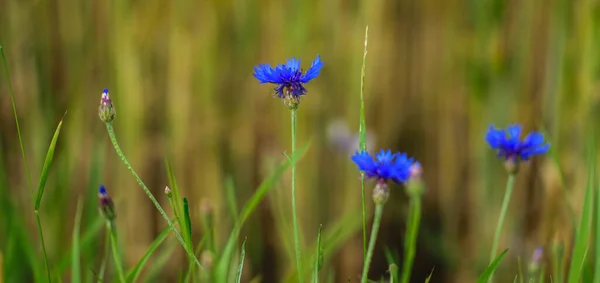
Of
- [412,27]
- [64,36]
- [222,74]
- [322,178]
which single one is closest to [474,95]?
[412,27]

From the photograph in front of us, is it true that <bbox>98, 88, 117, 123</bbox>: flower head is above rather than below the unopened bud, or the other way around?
above

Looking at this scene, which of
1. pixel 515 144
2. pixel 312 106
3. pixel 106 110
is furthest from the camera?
pixel 312 106

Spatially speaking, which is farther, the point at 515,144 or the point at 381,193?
the point at 515,144

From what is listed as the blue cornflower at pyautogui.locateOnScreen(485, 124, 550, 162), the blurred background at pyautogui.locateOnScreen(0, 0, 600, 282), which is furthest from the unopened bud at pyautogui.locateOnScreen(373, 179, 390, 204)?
the blurred background at pyautogui.locateOnScreen(0, 0, 600, 282)

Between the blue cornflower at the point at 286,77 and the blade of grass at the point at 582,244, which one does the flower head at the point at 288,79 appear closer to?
the blue cornflower at the point at 286,77

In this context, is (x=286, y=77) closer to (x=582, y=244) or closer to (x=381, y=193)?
(x=381, y=193)

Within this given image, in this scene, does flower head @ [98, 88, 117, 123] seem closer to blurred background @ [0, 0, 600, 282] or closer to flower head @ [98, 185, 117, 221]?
flower head @ [98, 185, 117, 221]

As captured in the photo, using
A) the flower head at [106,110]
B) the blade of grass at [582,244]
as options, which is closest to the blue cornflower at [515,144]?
the blade of grass at [582,244]

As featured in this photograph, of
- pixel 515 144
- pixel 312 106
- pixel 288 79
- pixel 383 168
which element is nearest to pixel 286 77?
pixel 288 79

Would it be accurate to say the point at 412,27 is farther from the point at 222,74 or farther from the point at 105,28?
the point at 105,28
